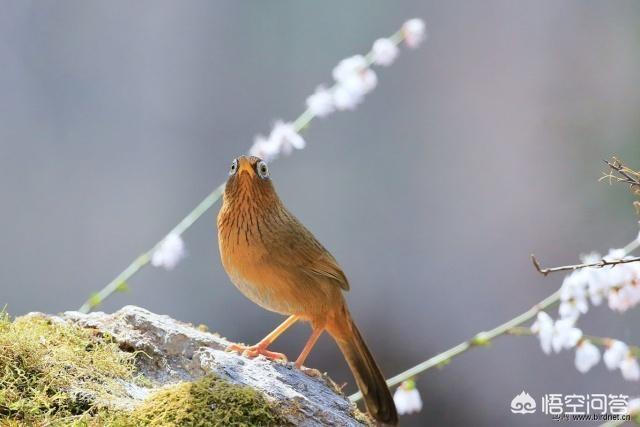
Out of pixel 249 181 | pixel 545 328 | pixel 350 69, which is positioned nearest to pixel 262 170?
pixel 249 181

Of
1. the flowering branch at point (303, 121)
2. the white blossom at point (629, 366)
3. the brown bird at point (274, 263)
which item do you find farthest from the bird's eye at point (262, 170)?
the white blossom at point (629, 366)

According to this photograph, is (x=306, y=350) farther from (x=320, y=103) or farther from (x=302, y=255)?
(x=320, y=103)

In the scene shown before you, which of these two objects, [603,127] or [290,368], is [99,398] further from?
[603,127]

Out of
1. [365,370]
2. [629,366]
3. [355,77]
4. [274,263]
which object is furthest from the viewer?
[355,77]

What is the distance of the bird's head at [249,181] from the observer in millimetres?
A: 2039

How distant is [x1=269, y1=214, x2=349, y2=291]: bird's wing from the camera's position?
2051mm

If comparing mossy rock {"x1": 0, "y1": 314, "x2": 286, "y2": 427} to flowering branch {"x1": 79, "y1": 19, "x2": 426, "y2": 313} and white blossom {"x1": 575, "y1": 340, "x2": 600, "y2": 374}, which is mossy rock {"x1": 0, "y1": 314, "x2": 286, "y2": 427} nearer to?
flowering branch {"x1": 79, "y1": 19, "x2": 426, "y2": 313}

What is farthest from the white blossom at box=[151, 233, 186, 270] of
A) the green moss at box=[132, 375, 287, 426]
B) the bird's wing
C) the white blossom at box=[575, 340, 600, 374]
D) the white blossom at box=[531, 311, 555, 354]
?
the white blossom at box=[575, 340, 600, 374]

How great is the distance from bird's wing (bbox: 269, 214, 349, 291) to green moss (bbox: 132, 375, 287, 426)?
18.0 inches

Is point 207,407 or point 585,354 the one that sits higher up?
point 585,354

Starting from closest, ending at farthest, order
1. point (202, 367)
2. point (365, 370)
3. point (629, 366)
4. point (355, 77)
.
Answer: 1. point (202, 367)
2. point (365, 370)
3. point (629, 366)
4. point (355, 77)

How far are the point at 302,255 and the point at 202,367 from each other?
1.42 feet

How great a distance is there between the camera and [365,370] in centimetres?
219

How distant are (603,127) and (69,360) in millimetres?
2745
